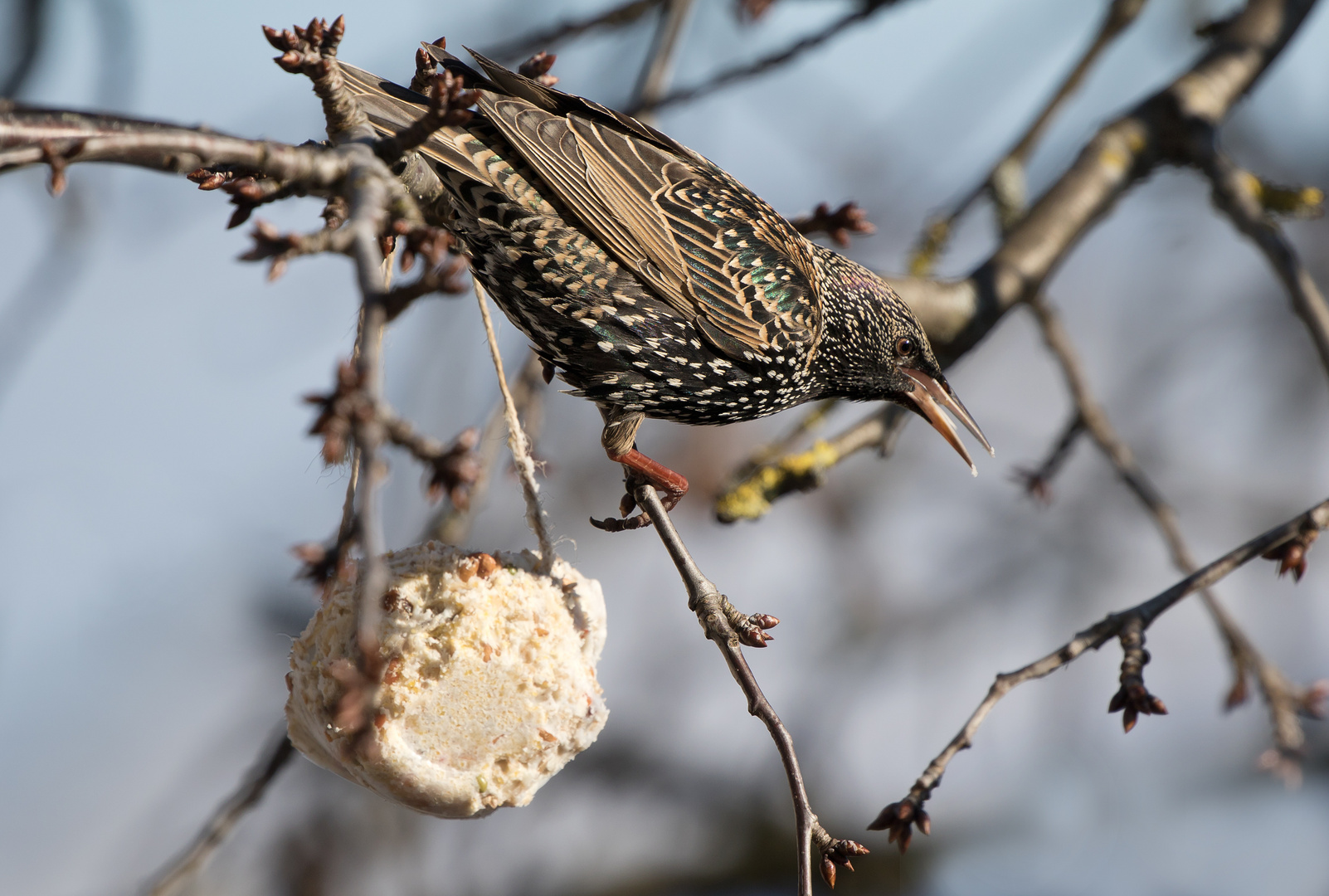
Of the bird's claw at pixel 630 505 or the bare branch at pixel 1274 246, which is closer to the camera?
the bird's claw at pixel 630 505

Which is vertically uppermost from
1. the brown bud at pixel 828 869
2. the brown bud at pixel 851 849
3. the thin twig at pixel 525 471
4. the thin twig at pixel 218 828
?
the thin twig at pixel 525 471

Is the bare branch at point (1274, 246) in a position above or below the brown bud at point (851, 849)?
above

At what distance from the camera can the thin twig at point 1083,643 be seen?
1903mm

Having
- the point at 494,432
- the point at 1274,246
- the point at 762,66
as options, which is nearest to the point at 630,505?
the point at 494,432

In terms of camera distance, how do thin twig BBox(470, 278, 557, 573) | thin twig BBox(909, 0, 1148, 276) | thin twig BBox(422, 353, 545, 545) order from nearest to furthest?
thin twig BBox(470, 278, 557, 573) < thin twig BBox(422, 353, 545, 545) < thin twig BBox(909, 0, 1148, 276)

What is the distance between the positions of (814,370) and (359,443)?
2.14 m

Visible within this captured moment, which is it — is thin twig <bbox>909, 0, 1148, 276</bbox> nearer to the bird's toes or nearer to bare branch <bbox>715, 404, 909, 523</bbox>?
bare branch <bbox>715, 404, 909, 523</bbox>

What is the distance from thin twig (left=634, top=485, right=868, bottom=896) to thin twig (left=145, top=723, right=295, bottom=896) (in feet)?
3.32

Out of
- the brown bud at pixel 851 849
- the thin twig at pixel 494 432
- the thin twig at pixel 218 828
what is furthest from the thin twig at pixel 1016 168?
the thin twig at pixel 218 828

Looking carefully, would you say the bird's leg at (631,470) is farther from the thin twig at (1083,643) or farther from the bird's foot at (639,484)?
the thin twig at (1083,643)

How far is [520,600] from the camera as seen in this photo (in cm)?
214

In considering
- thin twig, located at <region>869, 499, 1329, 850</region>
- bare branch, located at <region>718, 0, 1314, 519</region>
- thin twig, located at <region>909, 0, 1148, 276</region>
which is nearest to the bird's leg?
bare branch, located at <region>718, 0, 1314, 519</region>

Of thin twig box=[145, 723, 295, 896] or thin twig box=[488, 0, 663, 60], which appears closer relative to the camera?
thin twig box=[145, 723, 295, 896]

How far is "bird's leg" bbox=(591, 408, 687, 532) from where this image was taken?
103 inches
